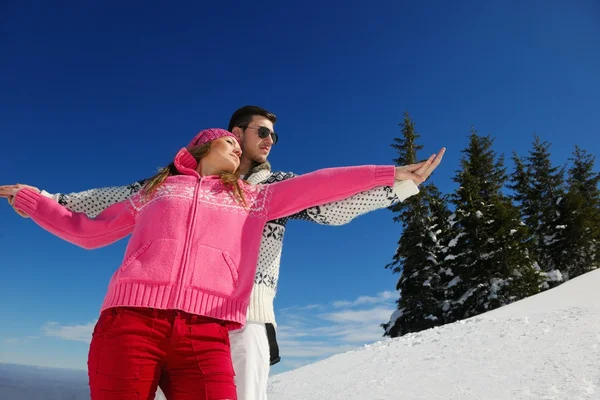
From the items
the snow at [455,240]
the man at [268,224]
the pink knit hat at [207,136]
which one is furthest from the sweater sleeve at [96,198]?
the snow at [455,240]

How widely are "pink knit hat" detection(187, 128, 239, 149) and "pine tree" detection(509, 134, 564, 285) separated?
23.9m

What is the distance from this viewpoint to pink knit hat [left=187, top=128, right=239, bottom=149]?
2488 mm

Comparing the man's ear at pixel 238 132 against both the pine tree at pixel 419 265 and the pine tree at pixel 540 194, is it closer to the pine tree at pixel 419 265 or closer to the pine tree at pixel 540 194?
the pine tree at pixel 419 265

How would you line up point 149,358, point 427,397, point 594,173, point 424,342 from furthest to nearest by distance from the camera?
point 594,173 < point 424,342 < point 427,397 < point 149,358

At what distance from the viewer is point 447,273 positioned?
60.1 feet

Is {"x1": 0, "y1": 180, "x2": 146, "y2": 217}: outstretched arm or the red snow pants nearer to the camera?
the red snow pants

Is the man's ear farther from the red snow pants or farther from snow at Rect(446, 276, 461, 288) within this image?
snow at Rect(446, 276, 461, 288)

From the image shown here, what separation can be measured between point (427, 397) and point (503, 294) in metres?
13.1

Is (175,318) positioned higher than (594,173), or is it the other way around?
(594,173)

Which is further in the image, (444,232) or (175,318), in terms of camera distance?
(444,232)

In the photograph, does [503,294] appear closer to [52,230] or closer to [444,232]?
[444,232]

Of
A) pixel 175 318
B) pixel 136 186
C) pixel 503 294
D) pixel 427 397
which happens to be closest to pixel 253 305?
pixel 175 318

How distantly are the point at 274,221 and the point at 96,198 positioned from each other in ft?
3.29

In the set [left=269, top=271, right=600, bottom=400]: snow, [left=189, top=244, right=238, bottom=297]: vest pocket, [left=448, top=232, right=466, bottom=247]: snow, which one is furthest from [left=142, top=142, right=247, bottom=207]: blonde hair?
[left=448, top=232, right=466, bottom=247]: snow
